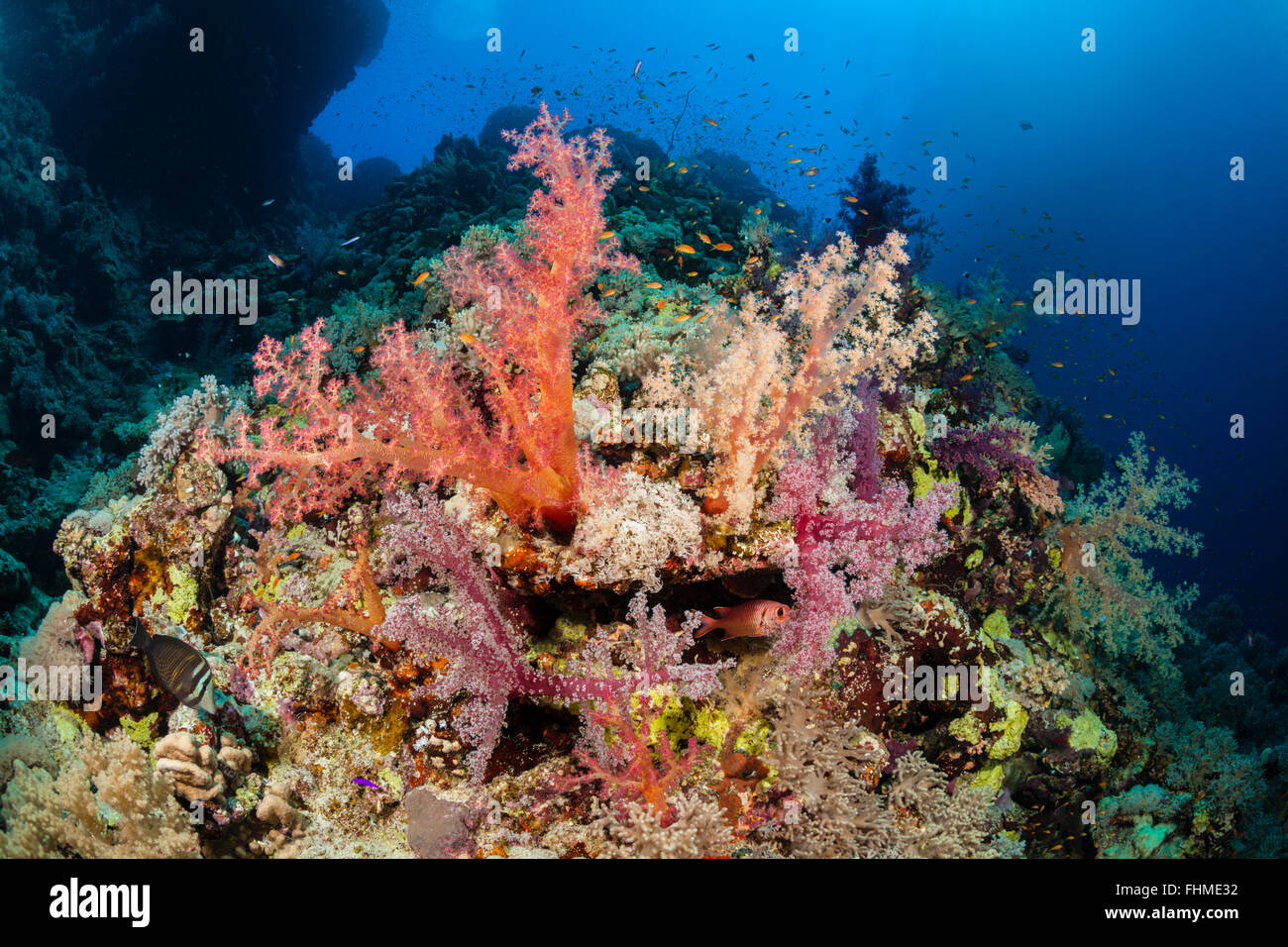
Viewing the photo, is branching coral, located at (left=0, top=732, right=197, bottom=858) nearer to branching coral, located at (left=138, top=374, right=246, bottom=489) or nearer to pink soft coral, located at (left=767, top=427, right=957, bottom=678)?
branching coral, located at (left=138, top=374, right=246, bottom=489)

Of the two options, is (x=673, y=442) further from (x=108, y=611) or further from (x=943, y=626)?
(x=108, y=611)

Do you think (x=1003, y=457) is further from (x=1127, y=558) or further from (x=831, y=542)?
(x=831, y=542)

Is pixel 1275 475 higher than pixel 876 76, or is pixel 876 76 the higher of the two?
pixel 876 76

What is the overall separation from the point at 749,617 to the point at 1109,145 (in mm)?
85757

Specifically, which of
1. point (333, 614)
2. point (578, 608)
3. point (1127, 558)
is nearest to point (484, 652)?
point (578, 608)

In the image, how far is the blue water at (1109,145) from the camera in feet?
162

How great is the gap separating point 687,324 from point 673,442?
139 centimetres

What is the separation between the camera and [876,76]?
80.4 metres

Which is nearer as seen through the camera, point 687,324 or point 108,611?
point 108,611

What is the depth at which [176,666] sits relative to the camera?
3303 millimetres

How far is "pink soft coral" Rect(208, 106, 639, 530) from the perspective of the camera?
3076 mm

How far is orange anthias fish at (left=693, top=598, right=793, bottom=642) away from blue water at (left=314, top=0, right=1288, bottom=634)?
1380 inches

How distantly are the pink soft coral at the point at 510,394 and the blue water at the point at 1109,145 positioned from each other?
111 ft
